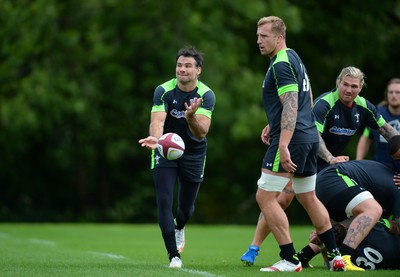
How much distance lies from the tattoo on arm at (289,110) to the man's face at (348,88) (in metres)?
1.46

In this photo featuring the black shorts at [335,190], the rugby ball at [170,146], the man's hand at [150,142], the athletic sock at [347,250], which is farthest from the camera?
the black shorts at [335,190]

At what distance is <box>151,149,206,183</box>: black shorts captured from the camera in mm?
8922

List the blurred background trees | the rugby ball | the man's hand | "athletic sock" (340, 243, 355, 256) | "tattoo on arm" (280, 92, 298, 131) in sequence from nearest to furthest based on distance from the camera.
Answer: "tattoo on arm" (280, 92, 298, 131) → the man's hand → the rugby ball → "athletic sock" (340, 243, 355, 256) → the blurred background trees

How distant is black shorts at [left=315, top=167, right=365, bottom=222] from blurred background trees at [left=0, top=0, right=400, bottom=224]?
1811cm

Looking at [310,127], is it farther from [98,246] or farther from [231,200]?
[231,200]

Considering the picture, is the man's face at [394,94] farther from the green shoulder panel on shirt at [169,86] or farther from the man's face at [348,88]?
the green shoulder panel on shirt at [169,86]

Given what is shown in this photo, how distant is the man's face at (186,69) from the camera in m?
8.94

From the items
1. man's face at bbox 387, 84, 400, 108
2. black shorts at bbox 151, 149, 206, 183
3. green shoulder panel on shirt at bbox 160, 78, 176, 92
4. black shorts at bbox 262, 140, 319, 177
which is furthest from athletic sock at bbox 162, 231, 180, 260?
man's face at bbox 387, 84, 400, 108

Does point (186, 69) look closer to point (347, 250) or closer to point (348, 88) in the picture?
point (348, 88)

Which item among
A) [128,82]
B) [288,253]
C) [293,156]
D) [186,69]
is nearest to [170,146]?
[186,69]

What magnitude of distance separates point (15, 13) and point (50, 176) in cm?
742

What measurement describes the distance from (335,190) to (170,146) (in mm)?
1934

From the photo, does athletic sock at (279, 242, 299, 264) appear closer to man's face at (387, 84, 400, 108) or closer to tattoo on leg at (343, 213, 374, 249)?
tattoo on leg at (343, 213, 374, 249)

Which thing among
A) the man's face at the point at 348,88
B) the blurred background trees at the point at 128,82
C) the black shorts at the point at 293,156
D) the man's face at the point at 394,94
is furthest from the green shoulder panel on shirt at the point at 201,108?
the blurred background trees at the point at 128,82
